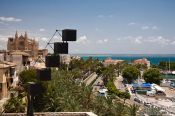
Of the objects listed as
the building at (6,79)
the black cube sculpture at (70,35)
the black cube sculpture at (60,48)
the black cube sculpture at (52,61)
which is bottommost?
the building at (6,79)

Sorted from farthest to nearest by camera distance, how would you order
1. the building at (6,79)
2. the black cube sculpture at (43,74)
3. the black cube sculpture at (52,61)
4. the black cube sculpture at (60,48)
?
the building at (6,79) < the black cube sculpture at (60,48) < the black cube sculpture at (52,61) < the black cube sculpture at (43,74)

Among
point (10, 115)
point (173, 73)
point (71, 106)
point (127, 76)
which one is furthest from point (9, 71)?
point (173, 73)

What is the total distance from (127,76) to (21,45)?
37.2 meters

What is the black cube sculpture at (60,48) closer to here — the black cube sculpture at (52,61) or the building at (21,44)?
the black cube sculpture at (52,61)

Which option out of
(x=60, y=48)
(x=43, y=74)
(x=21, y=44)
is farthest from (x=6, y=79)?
(x=21, y=44)

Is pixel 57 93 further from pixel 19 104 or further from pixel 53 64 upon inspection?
pixel 53 64

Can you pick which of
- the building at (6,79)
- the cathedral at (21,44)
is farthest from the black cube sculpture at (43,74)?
the cathedral at (21,44)

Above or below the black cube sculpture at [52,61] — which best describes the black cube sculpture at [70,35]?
above

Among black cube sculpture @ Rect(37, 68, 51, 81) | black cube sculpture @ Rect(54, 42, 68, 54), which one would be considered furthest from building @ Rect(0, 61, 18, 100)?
black cube sculpture @ Rect(37, 68, 51, 81)

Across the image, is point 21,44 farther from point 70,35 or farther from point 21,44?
point 70,35

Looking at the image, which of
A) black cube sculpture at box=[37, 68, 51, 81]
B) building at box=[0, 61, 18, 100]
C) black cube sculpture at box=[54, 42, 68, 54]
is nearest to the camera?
black cube sculpture at box=[37, 68, 51, 81]

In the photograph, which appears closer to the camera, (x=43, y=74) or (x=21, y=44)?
(x=43, y=74)

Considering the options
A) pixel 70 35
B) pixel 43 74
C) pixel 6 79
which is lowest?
pixel 6 79

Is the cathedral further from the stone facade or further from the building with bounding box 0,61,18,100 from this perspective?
the building with bounding box 0,61,18,100
